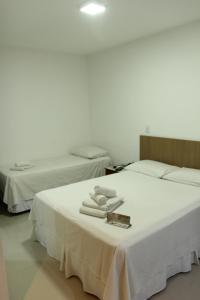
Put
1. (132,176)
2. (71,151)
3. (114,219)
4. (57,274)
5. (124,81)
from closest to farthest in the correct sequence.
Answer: (114,219), (57,274), (132,176), (124,81), (71,151)

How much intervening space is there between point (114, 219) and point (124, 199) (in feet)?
1.66

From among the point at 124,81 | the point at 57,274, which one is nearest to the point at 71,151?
the point at 124,81

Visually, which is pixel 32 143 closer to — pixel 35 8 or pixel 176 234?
pixel 35 8

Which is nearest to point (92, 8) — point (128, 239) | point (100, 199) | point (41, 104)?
point (100, 199)

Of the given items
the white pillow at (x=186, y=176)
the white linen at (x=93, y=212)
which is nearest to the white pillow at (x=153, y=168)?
the white pillow at (x=186, y=176)

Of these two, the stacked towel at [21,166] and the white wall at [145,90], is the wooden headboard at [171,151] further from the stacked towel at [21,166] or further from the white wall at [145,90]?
the stacked towel at [21,166]

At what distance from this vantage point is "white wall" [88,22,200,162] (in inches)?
125

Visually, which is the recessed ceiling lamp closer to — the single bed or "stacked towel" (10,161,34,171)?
the single bed

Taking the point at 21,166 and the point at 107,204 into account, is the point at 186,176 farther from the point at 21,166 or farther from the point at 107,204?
the point at 21,166

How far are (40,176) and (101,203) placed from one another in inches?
64.3

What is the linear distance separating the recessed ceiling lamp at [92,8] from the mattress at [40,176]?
2.17m

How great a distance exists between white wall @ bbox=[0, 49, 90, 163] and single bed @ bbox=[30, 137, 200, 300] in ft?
5.76

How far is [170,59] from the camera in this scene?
334 cm

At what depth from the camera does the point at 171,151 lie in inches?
137
